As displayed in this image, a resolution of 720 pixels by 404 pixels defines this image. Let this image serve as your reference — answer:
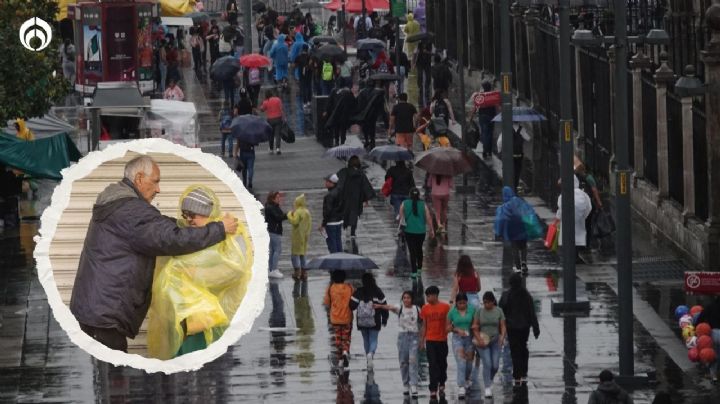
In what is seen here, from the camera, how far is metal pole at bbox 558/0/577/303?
86.7ft

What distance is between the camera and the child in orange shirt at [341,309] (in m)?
22.0

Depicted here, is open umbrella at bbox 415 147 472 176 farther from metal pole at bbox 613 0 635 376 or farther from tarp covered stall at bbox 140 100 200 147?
metal pole at bbox 613 0 635 376

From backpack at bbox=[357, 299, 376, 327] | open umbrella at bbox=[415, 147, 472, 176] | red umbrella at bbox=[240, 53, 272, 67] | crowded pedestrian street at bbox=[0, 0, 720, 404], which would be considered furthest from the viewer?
red umbrella at bbox=[240, 53, 272, 67]

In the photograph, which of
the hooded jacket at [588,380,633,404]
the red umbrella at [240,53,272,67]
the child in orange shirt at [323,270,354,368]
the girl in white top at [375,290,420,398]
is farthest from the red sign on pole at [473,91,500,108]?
the hooded jacket at [588,380,633,404]

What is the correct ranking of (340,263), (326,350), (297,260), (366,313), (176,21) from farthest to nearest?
1. (176,21)
2. (297,260)
3. (340,263)
4. (326,350)
5. (366,313)

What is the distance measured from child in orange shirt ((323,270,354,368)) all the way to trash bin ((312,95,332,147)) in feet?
77.9

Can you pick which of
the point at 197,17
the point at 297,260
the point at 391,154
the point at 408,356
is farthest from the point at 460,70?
the point at 197,17

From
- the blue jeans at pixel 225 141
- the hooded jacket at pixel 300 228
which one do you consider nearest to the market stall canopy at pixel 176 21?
the blue jeans at pixel 225 141

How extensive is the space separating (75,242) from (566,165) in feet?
72.7

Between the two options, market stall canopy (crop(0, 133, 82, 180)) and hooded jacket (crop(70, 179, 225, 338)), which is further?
market stall canopy (crop(0, 133, 82, 180))

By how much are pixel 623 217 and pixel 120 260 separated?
17380 millimetres

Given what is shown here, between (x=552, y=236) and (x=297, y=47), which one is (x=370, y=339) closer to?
(x=552, y=236)

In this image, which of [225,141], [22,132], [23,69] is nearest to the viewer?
[23,69]

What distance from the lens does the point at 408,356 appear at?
2100 centimetres
